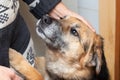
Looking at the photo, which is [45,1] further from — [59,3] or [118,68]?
[118,68]

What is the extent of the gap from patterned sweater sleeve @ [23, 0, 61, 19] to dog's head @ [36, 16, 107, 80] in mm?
44

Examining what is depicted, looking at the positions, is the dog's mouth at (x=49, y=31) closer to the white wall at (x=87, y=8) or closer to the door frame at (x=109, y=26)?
the door frame at (x=109, y=26)

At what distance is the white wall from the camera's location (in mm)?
1640

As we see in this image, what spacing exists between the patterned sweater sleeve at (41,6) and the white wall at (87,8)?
0.52 metres

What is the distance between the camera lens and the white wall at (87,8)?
5.38 ft

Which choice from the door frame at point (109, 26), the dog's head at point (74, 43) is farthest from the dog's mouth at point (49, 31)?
the door frame at point (109, 26)

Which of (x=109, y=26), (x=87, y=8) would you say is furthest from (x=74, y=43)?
(x=87, y=8)

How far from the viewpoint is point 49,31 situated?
112 cm

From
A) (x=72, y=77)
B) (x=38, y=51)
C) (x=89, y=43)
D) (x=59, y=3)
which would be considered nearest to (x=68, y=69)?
(x=72, y=77)

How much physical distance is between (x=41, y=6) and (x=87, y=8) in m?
0.61

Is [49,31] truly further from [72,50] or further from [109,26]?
[109,26]

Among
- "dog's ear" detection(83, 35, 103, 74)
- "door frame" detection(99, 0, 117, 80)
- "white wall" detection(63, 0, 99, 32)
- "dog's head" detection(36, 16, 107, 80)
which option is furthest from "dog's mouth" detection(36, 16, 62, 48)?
"white wall" detection(63, 0, 99, 32)

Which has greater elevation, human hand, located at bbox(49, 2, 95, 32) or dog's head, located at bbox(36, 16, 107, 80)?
human hand, located at bbox(49, 2, 95, 32)

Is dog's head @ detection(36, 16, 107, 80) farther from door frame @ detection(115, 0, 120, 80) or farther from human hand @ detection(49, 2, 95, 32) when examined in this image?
door frame @ detection(115, 0, 120, 80)
